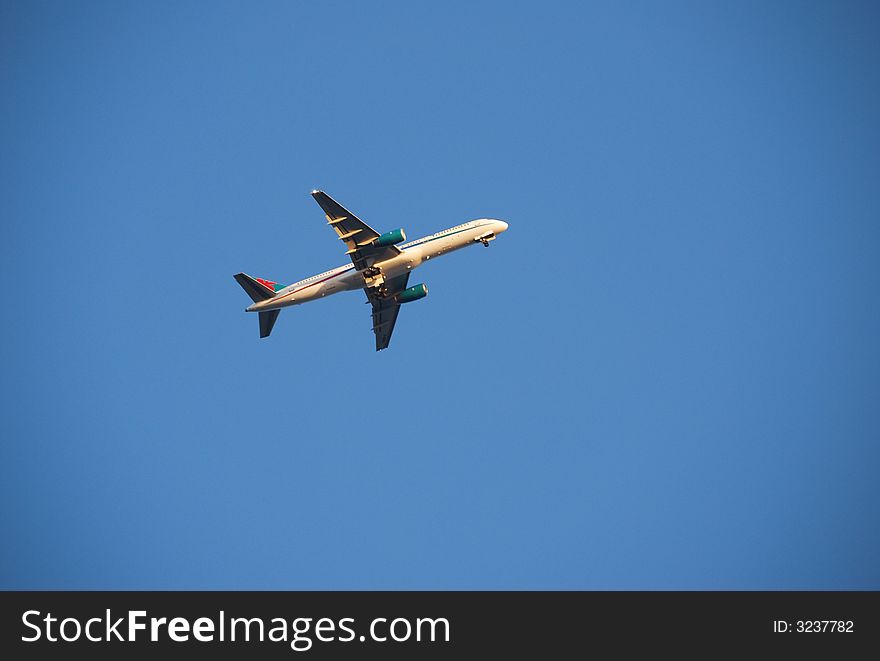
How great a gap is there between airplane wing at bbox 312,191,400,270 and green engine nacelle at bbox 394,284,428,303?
6.01 m

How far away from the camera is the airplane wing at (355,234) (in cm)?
7969

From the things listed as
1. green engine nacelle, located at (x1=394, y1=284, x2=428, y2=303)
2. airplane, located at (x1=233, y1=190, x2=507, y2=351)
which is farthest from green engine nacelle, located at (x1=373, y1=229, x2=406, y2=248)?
green engine nacelle, located at (x1=394, y1=284, x2=428, y2=303)

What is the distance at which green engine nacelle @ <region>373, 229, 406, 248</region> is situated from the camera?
79.9m

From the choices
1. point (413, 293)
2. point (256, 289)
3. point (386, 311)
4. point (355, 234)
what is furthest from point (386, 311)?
point (256, 289)

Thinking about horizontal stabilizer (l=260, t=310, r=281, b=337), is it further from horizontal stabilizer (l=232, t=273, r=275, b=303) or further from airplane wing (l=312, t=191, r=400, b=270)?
airplane wing (l=312, t=191, r=400, b=270)

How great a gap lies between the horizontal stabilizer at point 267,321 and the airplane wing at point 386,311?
837 cm

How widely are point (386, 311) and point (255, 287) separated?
1247 centimetres

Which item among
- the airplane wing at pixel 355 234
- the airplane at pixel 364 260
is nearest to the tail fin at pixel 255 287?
the airplane at pixel 364 260

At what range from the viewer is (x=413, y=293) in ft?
285

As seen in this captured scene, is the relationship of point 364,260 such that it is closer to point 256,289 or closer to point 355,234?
point 355,234
